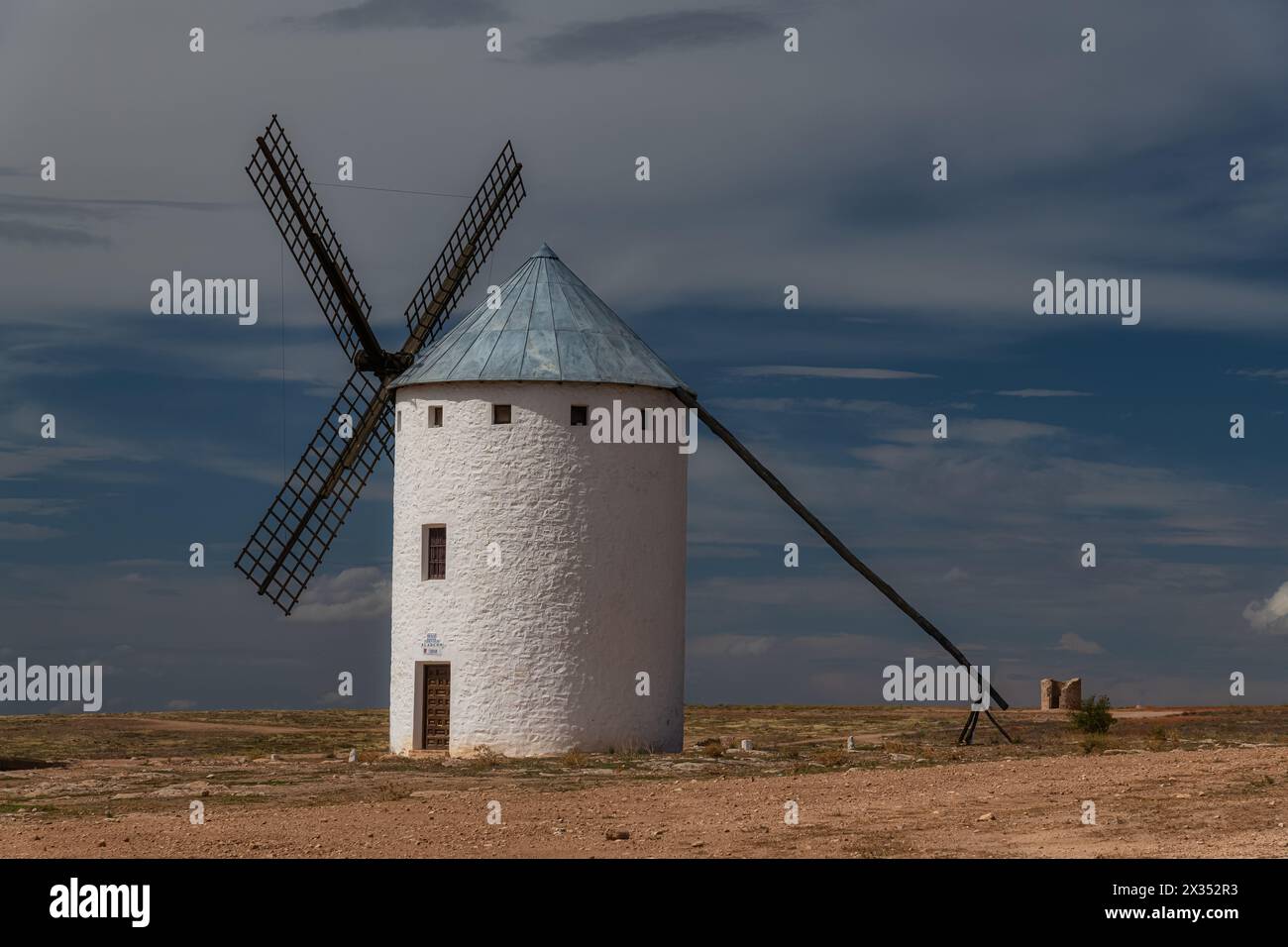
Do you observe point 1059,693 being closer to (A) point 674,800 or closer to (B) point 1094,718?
(B) point 1094,718

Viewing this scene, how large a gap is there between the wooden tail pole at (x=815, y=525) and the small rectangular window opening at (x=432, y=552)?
4.79m

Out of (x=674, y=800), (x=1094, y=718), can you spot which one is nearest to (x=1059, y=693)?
(x=1094, y=718)

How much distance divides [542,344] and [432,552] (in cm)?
403

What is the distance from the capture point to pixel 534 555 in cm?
2827

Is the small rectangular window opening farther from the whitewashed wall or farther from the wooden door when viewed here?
the wooden door

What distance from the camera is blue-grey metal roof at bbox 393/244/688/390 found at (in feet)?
94.1

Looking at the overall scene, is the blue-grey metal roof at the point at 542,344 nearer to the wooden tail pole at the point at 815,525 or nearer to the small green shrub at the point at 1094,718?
the wooden tail pole at the point at 815,525

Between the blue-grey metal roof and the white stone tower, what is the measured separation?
1.6 inches

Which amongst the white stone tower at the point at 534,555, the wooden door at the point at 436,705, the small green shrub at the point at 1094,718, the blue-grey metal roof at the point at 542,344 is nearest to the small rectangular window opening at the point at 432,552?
the white stone tower at the point at 534,555

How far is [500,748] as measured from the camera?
28188mm

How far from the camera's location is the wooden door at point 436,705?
29094 mm

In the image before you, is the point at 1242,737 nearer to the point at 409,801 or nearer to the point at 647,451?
the point at 647,451

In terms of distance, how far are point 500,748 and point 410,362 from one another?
852 cm

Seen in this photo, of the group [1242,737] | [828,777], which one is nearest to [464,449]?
[828,777]
